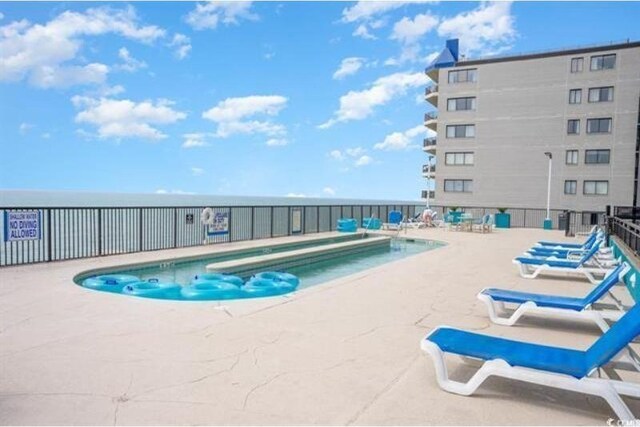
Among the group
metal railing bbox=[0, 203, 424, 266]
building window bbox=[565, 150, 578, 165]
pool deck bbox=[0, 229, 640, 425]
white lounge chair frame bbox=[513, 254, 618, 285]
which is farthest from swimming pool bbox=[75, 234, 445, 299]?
building window bbox=[565, 150, 578, 165]

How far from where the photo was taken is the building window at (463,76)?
3419 cm

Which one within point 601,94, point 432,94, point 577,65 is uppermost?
point 577,65

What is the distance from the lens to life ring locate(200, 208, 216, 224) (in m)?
12.7

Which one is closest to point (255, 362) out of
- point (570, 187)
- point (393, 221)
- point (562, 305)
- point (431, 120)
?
point (562, 305)

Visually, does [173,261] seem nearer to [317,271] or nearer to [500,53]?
[317,271]

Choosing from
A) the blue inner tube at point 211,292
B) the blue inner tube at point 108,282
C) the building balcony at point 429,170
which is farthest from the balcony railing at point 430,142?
the blue inner tube at point 108,282

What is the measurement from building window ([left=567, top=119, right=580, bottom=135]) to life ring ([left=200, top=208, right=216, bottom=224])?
2845cm

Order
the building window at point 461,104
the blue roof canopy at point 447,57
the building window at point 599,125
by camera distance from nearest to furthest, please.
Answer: the building window at point 599,125, the building window at point 461,104, the blue roof canopy at point 447,57

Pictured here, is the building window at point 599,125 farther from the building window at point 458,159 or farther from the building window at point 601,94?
the building window at point 458,159

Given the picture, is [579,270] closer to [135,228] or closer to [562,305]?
[562,305]

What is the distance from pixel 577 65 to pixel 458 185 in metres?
11.5

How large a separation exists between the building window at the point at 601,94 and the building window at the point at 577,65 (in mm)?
1672

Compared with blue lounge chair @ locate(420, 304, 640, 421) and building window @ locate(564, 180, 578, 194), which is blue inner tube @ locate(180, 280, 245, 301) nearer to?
blue lounge chair @ locate(420, 304, 640, 421)

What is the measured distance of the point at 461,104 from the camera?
34750 mm
